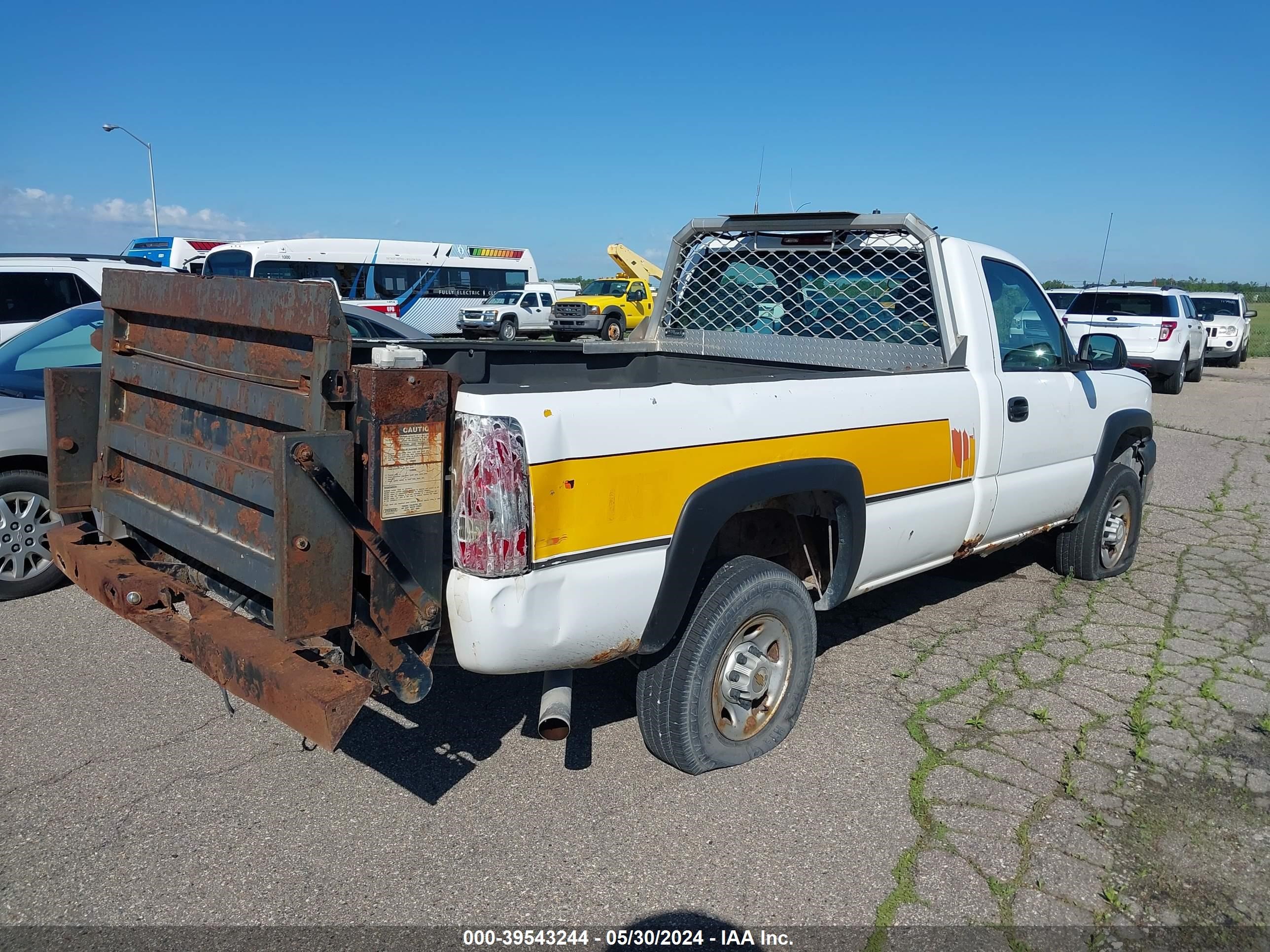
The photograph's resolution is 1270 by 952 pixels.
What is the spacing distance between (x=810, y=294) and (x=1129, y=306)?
1596cm

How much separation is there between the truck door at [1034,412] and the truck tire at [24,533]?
17.0ft

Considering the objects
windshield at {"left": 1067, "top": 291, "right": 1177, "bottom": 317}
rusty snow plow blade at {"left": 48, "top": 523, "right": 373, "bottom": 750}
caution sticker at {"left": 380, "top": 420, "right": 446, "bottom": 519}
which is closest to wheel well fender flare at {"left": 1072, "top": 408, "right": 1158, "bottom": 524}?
caution sticker at {"left": 380, "top": 420, "right": 446, "bottom": 519}

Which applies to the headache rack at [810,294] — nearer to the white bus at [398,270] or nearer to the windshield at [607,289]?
the white bus at [398,270]

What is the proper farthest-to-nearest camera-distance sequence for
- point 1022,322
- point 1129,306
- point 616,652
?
1. point 1129,306
2. point 1022,322
3. point 616,652

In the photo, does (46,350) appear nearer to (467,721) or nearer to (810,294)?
(467,721)

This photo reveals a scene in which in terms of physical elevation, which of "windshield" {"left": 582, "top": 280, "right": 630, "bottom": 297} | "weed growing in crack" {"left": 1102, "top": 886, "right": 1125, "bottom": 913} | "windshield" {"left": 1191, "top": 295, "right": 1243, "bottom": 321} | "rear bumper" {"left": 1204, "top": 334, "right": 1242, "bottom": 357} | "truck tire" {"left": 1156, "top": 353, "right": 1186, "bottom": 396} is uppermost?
"windshield" {"left": 1191, "top": 295, "right": 1243, "bottom": 321}

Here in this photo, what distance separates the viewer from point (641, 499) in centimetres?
308

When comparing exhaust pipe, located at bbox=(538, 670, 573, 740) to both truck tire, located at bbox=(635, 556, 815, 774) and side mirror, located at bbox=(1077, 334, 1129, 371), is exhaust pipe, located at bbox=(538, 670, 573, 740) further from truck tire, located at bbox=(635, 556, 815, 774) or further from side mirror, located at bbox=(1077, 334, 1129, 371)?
side mirror, located at bbox=(1077, 334, 1129, 371)

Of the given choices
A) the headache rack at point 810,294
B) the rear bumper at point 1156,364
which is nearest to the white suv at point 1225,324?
the rear bumper at point 1156,364

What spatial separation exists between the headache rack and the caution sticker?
8.50ft

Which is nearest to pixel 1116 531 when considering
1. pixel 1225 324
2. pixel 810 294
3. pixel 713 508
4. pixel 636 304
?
pixel 810 294

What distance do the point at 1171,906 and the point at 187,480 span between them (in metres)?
3.58

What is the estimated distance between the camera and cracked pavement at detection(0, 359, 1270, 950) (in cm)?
297

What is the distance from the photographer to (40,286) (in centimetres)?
1014
